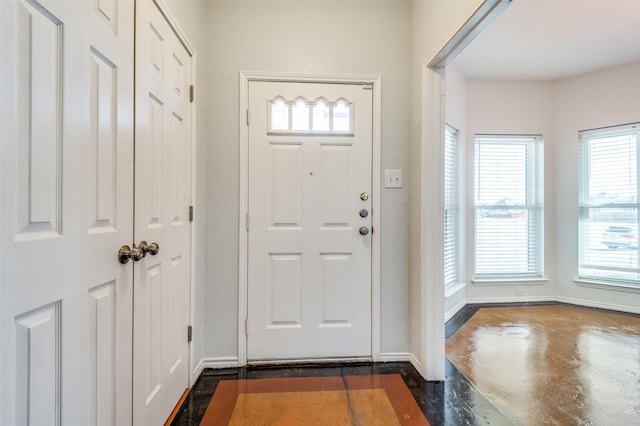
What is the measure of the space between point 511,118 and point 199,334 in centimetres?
395

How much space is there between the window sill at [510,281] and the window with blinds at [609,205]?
16.9 inches

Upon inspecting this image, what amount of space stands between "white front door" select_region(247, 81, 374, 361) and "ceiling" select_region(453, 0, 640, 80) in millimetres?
1365

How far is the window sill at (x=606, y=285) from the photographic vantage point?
10.5 feet

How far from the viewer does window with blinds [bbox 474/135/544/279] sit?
3.49 metres

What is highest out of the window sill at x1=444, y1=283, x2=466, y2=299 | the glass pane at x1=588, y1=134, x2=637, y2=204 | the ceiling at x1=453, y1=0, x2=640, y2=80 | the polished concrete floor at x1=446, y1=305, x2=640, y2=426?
the ceiling at x1=453, y1=0, x2=640, y2=80

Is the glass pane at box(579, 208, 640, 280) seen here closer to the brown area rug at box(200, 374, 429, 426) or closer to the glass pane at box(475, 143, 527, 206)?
the glass pane at box(475, 143, 527, 206)

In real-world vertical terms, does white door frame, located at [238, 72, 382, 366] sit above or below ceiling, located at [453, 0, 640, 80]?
below

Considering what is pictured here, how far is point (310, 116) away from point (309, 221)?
72 cm

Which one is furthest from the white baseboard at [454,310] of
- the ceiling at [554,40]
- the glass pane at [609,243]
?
the ceiling at [554,40]

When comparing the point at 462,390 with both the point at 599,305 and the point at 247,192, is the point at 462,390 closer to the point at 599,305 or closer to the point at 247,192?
the point at 247,192

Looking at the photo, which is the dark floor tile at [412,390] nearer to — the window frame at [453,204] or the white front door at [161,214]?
the white front door at [161,214]

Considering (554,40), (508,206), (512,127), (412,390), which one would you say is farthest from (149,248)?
(512,127)

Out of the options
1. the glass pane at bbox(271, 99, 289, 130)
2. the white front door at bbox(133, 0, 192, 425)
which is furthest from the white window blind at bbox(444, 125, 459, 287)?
the white front door at bbox(133, 0, 192, 425)

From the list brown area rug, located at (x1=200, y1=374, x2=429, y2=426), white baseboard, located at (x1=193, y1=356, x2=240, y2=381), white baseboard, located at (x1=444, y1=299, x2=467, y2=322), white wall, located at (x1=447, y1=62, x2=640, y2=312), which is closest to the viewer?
brown area rug, located at (x1=200, y1=374, x2=429, y2=426)
